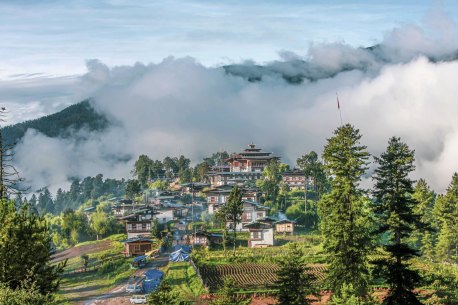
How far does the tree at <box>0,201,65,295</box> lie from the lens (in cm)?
2248

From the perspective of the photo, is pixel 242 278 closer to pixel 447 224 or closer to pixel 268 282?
pixel 268 282

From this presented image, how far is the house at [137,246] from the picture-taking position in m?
65.5

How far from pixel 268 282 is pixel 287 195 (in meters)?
45.9

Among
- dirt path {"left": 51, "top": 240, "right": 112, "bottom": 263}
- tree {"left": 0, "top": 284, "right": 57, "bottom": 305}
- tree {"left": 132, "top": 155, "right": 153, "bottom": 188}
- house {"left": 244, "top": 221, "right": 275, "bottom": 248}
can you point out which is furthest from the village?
tree {"left": 0, "top": 284, "right": 57, "bottom": 305}

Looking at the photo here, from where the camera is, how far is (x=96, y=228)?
78.5m

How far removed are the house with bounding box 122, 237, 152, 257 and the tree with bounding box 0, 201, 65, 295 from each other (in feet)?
137

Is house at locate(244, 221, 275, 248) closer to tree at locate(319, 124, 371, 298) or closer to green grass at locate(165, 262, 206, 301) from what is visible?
green grass at locate(165, 262, 206, 301)

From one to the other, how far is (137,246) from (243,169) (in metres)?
46.3

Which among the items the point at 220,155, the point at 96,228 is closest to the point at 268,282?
the point at 96,228

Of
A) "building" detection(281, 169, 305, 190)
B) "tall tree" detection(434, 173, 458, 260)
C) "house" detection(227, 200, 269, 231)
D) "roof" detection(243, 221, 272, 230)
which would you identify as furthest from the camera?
"building" detection(281, 169, 305, 190)

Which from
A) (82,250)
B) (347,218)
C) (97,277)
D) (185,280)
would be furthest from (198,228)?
(347,218)

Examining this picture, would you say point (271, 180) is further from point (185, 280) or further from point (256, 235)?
point (185, 280)

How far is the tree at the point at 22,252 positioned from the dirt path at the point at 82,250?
48046 millimetres

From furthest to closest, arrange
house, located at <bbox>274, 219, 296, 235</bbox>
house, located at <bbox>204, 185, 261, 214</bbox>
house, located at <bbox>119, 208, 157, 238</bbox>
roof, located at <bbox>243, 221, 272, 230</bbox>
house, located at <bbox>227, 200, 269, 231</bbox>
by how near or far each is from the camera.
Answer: house, located at <bbox>204, 185, 261, 214</bbox>, house, located at <bbox>227, 200, 269, 231</bbox>, house, located at <bbox>274, 219, 296, 235</bbox>, house, located at <bbox>119, 208, 157, 238</bbox>, roof, located at <bbox>243, 221, 272, 230</bbox>
